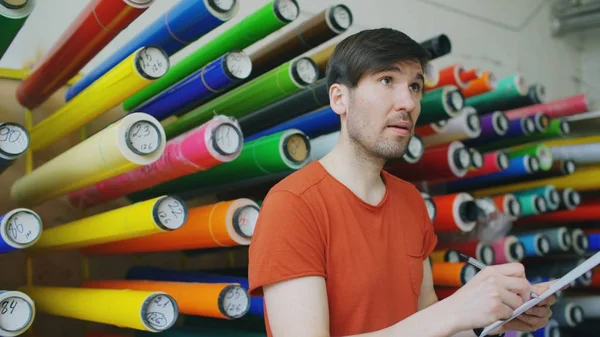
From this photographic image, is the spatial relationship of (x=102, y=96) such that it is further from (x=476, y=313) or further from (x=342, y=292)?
(x=476, y=313)

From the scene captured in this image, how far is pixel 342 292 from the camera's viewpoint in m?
0.92

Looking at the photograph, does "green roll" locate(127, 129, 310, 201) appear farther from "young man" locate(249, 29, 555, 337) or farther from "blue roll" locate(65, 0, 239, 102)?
"blue roll" locate(65, 0, 239, 102)

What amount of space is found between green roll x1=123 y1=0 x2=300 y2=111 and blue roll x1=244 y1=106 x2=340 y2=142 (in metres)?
0.21

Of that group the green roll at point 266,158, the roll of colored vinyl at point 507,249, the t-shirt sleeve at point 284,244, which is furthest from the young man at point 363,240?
the roll of colored vinyl at point 507,249

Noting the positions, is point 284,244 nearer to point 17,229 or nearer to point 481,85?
point 17,229

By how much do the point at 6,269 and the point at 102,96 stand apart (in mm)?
536

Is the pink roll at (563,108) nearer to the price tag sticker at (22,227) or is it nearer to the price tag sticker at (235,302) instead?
the price tag sticker at (235,302)

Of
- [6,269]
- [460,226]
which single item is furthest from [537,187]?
[6,269]

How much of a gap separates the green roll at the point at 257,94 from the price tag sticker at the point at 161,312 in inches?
18.6

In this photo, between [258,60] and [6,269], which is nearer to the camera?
[6,269]

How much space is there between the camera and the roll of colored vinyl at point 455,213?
1438mm

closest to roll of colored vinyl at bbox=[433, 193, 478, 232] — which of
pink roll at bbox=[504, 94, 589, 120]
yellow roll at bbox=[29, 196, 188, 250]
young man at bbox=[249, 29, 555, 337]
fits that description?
young man at bbox=[249, 29, 555, 337]

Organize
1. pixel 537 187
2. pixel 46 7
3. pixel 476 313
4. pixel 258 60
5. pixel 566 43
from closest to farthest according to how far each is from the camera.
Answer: pixel 476 313
pixel 258 60
pixel 46 7
pixel 537 187
pixel 566 43

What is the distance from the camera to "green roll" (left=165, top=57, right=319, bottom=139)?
1218 mm
